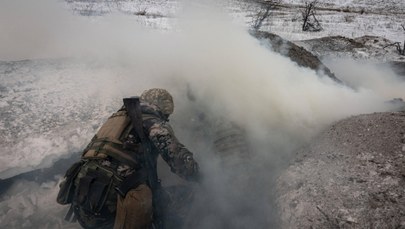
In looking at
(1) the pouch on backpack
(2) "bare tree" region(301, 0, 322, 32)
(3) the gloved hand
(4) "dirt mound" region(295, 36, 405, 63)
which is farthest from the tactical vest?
(2) "bare tree" region(301, 0, 322, 32)

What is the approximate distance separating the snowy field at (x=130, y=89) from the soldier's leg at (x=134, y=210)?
1237 millimetres

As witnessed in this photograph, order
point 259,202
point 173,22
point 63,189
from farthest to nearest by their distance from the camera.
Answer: point 173,22, point 259,202, point 63,189

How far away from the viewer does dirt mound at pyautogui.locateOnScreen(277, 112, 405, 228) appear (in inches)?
143

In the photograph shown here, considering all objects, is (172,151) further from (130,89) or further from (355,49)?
(355,49)

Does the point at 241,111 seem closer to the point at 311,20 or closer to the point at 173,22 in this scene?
the point at 173,22

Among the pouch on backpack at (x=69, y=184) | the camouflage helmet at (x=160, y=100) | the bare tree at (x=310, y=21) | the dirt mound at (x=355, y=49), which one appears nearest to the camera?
the pouch on backpack at (x=69, y=184)

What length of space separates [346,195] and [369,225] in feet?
1.40

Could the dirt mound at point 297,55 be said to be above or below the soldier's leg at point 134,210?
below

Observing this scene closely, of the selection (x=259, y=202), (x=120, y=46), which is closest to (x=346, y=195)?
(x=259, y=202)

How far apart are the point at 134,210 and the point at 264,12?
562 inches

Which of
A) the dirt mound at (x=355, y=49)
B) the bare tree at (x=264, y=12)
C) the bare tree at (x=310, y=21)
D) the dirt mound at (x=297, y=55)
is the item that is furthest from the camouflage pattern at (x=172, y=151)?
the bare tree at (x=310, y=21)

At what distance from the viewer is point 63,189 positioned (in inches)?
150

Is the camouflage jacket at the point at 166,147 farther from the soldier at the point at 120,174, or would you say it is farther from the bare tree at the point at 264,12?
the bare tree at the point at 264,12

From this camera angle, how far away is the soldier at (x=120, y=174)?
3633 mm
